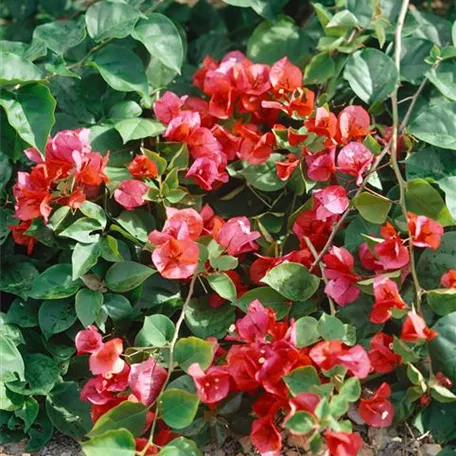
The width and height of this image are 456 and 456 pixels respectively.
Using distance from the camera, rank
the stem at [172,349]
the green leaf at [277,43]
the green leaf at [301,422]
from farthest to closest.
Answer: the green leaf at [277,43] → the stem at [172,349] → the green leaf at [301,422]

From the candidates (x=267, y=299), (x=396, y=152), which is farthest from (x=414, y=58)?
A: (x=267, y=299)

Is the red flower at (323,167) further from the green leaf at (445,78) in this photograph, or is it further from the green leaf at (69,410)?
the green leaf at (69,410)

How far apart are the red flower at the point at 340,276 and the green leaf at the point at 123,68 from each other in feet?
1.58

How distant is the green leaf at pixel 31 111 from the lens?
146 cm

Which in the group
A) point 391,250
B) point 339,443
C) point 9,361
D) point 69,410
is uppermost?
point 391,250

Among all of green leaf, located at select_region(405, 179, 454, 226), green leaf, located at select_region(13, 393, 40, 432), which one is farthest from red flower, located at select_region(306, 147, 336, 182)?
green leaf, located at select_region(13, 393, 40, 432)

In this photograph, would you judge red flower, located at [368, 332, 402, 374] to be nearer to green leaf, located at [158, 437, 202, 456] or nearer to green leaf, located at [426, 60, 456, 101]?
green leaf, located at [158, 437, 202, 456]

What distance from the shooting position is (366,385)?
1.47m

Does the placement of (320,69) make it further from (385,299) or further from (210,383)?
(210,383)

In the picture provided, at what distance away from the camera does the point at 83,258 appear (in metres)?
1.46

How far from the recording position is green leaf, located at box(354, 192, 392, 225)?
143 cm

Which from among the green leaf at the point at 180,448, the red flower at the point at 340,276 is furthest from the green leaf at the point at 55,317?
the red flower at the point at 340,276

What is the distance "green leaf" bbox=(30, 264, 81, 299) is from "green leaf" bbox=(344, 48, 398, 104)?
600mm

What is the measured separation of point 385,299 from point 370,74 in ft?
1.73
